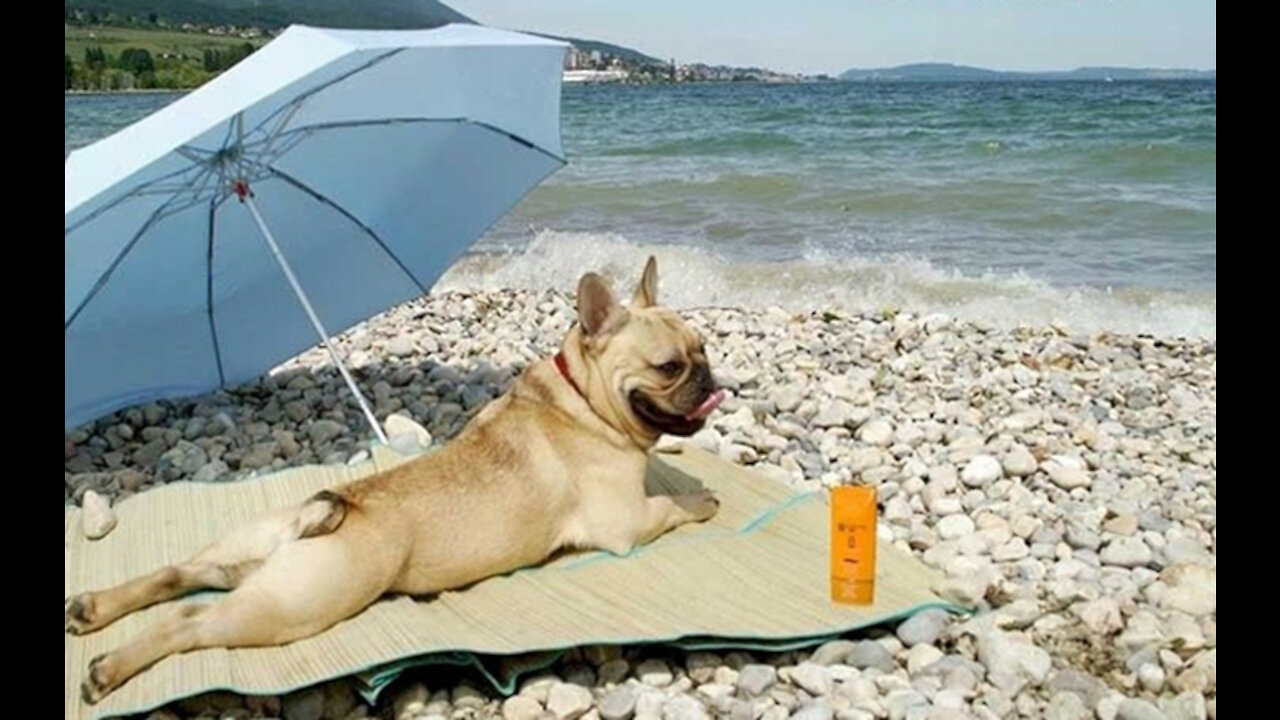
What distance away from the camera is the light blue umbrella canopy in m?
5.07

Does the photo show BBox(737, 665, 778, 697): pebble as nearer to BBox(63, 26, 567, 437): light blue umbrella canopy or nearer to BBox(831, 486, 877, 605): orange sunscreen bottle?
BBox(831, 486, 877, 605): orange sunscreen bottle

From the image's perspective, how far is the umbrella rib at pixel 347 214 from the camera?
5.64 meters

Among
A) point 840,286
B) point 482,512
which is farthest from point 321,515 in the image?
point 840,286

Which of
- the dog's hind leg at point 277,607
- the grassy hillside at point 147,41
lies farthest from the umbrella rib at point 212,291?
the grassy hillside at point 147,41

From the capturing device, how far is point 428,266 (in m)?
6.28

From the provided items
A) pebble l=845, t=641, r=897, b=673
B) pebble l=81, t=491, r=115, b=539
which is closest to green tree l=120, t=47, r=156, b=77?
pebble l=81, t=491, r=115, b=539

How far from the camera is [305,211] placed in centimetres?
585

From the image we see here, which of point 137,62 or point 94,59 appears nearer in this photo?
point 137,62

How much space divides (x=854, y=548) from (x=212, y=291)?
3.64 meters

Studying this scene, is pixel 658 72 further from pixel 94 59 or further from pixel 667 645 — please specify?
pixel 667 645

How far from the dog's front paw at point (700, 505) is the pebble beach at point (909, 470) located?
2.57 ft
